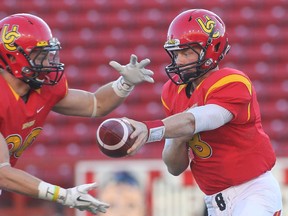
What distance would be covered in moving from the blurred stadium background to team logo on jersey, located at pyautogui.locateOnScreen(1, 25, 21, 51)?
163 inches

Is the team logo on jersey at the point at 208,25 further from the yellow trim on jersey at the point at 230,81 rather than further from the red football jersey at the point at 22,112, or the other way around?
the red football jersey at the point at 22,112

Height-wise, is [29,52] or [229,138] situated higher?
[29,52]

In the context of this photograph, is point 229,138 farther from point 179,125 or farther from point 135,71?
point 135,71

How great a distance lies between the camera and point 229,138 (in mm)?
4566

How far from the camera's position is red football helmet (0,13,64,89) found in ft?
15.7

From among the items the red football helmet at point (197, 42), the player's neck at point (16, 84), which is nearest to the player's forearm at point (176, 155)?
the red football helmet at point (197, 42)

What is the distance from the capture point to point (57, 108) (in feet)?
17.0

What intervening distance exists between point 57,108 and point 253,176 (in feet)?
4.21

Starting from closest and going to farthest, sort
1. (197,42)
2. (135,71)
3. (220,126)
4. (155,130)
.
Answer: (155,130) → (220,126) → (197,42) → (135,71)

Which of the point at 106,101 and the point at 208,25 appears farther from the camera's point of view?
the point at 106,101

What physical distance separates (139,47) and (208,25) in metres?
5.58

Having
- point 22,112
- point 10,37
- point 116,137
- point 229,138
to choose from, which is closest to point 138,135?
point 116,137

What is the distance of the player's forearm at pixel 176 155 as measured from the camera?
4.81 m

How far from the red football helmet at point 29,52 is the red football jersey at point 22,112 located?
9 cm
